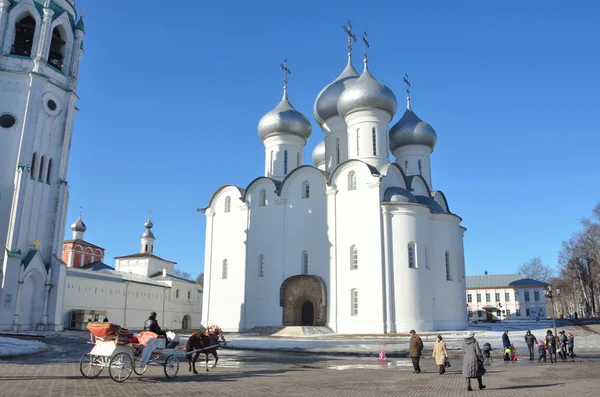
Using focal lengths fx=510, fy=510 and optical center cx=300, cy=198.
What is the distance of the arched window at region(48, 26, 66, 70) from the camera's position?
2964 centimetres

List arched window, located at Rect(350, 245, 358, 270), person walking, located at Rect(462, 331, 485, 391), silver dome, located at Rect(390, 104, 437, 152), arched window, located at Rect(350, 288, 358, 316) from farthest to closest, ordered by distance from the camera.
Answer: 1. silver dome, located at Rect(390, 104, 437, 152)
2. arched window, located at Rect(350, 245, 358, 270)
3. arched window, located at Rect(350, 288, 358, 316)
4. person walking, located at Rect(462, 331, 485, 391)

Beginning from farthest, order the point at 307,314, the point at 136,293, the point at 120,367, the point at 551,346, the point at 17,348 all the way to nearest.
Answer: the point at 136,293, the point at 307,314, the point at 551,346, the point at 17,348, the point at 120,367

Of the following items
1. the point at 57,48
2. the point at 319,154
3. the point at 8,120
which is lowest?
the point at 8,120

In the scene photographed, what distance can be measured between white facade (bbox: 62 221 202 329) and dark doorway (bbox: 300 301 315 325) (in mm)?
17244

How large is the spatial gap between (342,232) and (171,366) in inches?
743

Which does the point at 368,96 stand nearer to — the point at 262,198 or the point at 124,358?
the point at 262,198

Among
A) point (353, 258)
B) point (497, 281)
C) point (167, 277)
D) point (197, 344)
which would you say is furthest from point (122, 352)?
point (497, 281)

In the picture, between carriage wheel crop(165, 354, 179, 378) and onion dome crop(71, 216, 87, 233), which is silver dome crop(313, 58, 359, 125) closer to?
carriage wheel crop(165, 354, 179, 378)

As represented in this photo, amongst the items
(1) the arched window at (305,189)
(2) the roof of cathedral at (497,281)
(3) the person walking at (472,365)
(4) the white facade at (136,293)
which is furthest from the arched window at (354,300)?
(2) the roof of cathedral at (497,281)

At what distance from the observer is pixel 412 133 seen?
33750 millimetres

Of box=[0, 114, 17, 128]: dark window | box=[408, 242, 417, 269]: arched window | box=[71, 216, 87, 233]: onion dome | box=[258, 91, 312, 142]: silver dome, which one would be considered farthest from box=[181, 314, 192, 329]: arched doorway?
box=[408, 242, 417, 269]: arched window

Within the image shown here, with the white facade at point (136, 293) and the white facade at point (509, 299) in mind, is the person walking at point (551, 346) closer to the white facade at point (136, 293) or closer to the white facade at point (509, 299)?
the white facade at point (136, 293)

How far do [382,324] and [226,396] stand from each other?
19.2m

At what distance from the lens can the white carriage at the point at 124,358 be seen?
9.20m
